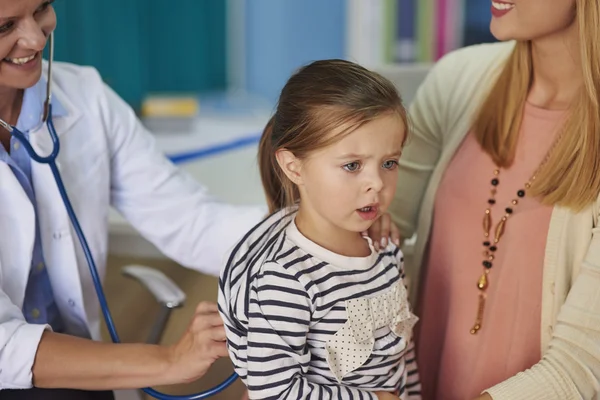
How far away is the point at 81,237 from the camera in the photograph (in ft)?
4.43

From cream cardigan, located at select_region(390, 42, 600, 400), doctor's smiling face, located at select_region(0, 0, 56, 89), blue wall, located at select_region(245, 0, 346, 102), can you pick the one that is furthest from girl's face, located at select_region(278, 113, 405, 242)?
blue wall, located at select_region(245, 0, 346, 102)

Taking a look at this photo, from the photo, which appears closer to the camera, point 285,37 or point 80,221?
point 80,221

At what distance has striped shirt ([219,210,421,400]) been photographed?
3.36 feet

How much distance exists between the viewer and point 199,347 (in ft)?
3.92

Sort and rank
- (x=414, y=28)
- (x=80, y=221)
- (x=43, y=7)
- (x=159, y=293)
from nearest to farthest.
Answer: (x=43, y=7)
(x=80, y=221)
(x=159, y=293)
(x=414, y=28)

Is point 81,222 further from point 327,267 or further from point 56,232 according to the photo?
point 327,267

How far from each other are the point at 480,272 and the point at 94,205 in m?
Answer: 0.72

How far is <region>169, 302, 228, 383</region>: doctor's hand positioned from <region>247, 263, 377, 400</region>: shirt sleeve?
15 centimetres

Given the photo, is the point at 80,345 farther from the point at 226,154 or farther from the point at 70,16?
the point at 70,16

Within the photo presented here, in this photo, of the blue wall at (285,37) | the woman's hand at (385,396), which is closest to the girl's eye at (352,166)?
the woman's hand at (385,396)

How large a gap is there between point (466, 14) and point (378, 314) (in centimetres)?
222

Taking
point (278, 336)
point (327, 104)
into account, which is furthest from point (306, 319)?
point (327, 104)

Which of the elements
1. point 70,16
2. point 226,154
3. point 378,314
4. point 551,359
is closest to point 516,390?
point 551,359

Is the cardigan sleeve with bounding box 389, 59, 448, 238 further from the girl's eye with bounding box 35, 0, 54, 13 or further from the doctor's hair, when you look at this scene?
the girl's eye with bounding box 35, 0, 54, 13
